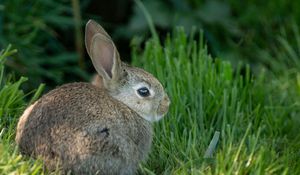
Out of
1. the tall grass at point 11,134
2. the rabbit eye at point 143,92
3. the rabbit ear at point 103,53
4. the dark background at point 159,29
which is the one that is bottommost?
the dark background at point 159,29

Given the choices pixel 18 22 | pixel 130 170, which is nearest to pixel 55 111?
pixel 130 170

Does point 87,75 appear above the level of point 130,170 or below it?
below

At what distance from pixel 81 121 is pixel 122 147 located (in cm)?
23

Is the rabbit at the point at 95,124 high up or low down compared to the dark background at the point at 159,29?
up

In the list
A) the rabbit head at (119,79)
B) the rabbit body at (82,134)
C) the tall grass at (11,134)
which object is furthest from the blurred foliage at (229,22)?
the rabbit body at (82,134)

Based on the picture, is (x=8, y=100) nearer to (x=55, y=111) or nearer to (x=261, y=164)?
(x=55, y=111)

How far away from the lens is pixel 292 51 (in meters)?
6.21

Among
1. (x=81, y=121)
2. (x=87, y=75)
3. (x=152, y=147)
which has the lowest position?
(x=87, y=75)

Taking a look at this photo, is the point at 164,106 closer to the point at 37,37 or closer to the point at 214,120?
the point at 214,120

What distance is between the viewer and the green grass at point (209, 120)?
3875 millimetres

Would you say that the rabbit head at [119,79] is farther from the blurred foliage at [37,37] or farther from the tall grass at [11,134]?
the blurred foliage at [37,37]

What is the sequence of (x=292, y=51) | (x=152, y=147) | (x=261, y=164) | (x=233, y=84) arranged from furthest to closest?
(x=292, y=51) → (x=233, y=84) → (x=152, y=147) → (x=261, y=164)

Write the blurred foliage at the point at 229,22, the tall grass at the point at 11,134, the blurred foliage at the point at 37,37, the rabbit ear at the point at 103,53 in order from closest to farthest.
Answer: the tall grass at the point at 11,134 → the rabbit ear at the point at 103,53 → the blurred foliage at the point at 37,37 → the blurred foliage at the point at 229,22

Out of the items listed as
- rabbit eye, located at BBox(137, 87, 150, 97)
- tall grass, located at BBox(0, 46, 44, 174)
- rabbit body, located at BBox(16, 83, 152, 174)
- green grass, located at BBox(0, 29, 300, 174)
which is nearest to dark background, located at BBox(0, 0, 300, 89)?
green grass, located at BBox(0, 29, 300, 174)
